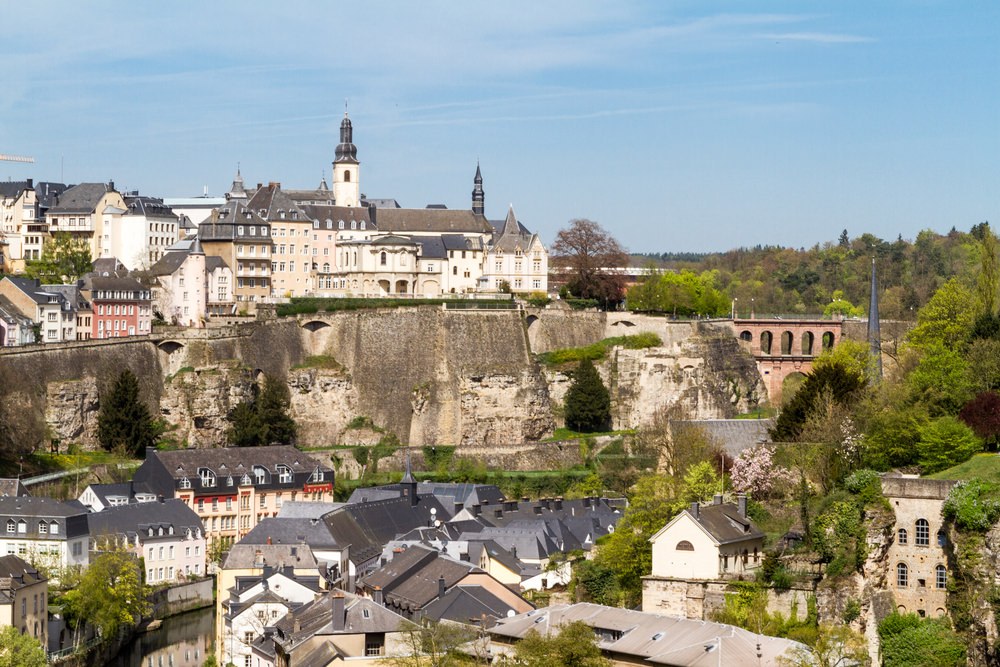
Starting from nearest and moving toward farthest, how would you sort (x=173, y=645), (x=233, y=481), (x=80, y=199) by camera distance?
(x=173, y=645)
(x=233, y=481)
(x=80, y=199)

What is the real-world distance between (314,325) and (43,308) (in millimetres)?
13189

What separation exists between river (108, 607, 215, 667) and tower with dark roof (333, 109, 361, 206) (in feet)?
134

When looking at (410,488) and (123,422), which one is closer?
(410,488)

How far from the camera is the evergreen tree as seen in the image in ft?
267

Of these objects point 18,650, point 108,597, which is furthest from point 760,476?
point 18,650

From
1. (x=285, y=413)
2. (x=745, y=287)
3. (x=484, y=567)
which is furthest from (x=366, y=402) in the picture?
(x=745, y=287)

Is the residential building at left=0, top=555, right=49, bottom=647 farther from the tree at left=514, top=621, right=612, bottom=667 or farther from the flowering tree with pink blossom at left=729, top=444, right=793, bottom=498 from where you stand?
the flowering tree with pink blossom at left=729, top=444, right=793, bottom=498

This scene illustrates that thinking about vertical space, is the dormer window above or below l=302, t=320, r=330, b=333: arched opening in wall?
below

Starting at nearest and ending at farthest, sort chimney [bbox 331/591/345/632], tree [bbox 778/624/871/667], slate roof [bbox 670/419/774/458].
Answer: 1. tree [bbox 778/624/871/667]
2. chimney [bbox 331/591/345/632]
3. slate roof [bbox 670/419/774/458]

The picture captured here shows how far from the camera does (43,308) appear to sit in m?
81.1

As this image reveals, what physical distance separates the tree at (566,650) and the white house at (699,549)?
7.31 m

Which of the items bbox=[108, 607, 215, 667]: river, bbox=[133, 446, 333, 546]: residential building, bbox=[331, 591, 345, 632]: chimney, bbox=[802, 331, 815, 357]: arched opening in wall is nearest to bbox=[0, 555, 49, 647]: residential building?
bbox=[108, 607, 215, 667]: river

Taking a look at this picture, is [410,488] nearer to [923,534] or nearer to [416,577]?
[416,577]

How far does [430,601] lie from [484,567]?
29.0ft
